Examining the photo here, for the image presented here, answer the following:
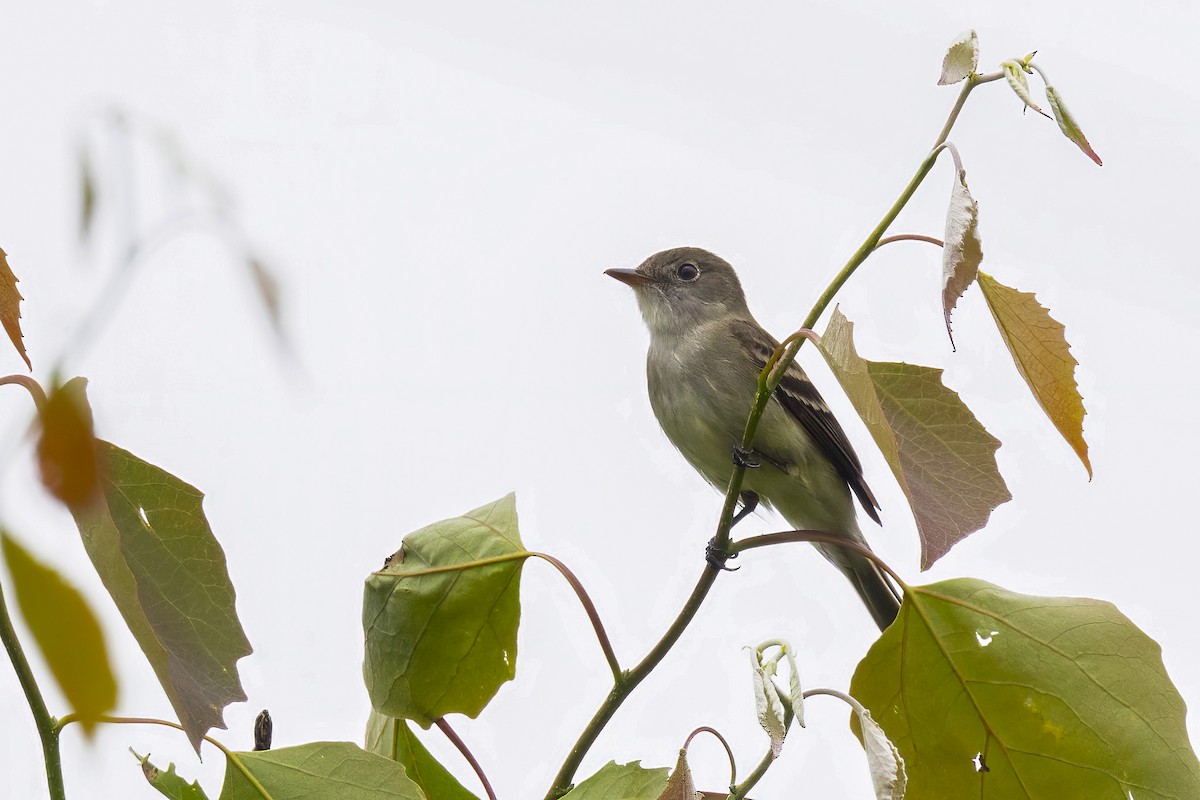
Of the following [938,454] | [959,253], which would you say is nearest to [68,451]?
[959,253]

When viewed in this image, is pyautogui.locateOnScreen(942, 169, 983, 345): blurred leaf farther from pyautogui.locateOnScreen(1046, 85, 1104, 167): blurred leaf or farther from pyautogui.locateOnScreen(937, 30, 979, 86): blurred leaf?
pyautogui.locateOnScreen(937, 30, 979, 86): blurred leaf

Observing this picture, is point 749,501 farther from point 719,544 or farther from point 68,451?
point 68,451

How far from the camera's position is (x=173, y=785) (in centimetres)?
154

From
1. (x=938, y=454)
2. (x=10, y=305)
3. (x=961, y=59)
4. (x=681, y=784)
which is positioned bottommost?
(x=681, y=784)

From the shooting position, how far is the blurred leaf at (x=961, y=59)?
4.37 feet

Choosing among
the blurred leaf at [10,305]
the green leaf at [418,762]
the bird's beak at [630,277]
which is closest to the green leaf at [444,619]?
the green leaf at [418,762]

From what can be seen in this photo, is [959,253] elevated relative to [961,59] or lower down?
lower down

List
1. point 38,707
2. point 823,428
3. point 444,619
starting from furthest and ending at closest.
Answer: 1. point 823,428
2. point 444,619
3. point 38,707

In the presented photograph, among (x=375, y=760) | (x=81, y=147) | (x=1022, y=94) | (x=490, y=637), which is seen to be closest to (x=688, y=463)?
(x=490, y=637)

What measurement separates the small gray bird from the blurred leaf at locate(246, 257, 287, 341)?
9.41ft

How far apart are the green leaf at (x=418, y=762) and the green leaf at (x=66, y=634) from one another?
5.08 ft

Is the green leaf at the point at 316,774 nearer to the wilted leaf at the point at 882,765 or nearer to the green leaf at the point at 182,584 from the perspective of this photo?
the green leaf at the point at 182,584

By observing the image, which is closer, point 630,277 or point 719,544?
point 719,544

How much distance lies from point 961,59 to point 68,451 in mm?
1139
